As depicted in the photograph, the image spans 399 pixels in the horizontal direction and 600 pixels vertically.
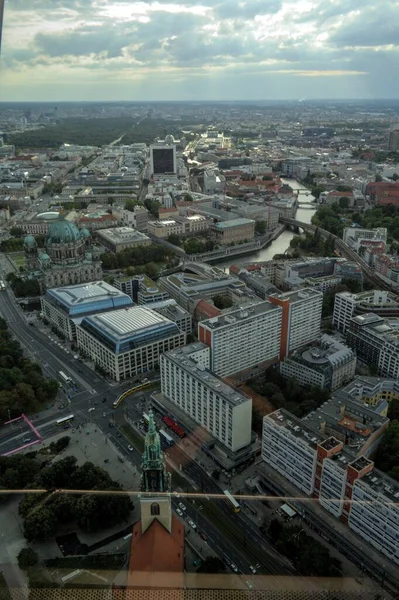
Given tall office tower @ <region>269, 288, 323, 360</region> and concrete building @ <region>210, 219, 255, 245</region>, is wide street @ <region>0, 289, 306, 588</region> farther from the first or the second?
concrete building @ <region>210, 219, 255, 245</region>

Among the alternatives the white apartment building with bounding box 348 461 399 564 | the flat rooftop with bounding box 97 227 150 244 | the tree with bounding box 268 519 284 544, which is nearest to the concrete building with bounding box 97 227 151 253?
the flat rooftop with bounding box 97 227 150 244

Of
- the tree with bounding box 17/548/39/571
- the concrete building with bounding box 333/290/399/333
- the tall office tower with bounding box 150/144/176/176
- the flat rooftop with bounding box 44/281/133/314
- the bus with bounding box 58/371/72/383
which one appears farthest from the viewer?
the tall office tower with bounding box 150/144/176/176

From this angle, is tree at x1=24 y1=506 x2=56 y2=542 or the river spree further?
the river spree

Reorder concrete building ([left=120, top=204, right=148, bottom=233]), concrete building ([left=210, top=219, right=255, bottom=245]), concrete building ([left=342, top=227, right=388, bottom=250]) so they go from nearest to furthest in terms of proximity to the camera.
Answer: concrete building ([left=342, top=227, right=388, bottom=250]) → concrete building ([left=210, top=219, right=255, bottom=245]) → concrete building ([left=120, top=204, right=148, bottom=233])

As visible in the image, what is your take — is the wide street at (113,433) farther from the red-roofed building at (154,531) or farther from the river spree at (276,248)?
the river spree at (276,248)

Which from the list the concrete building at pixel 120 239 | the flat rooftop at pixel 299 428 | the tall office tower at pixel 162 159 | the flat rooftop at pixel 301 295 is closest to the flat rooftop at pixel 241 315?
the flat rooftop at pixel 301 295

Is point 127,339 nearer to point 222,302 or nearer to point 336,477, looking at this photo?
point 222,302

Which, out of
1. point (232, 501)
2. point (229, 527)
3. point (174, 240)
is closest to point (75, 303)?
point (232, 501)
